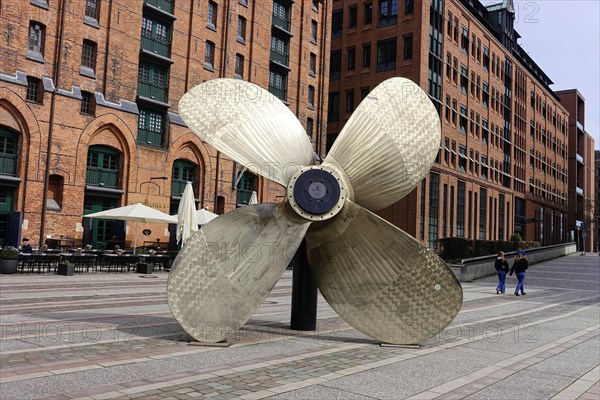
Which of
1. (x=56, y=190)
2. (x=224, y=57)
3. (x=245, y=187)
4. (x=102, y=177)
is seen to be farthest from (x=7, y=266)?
(x=224, y=57)

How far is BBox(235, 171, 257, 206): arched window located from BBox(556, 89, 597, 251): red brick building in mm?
69551

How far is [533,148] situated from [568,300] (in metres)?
61.9

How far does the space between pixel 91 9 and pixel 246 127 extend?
878 inches

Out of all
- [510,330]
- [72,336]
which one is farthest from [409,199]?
[72,336]

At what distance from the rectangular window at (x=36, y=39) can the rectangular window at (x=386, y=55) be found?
98.2 ft

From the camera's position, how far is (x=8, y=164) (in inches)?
914

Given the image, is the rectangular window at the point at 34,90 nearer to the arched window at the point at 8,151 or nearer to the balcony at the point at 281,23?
the arched window at the point at 8,151

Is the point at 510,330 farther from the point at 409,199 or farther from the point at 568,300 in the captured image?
the point at 409,199

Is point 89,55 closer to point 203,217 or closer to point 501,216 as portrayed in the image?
point 203,217

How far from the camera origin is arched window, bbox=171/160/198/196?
30609 millimetres

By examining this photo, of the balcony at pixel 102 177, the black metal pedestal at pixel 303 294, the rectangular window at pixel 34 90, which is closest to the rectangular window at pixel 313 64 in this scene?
the balcony at pixel 102 177


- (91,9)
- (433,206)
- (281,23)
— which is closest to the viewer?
(91,9)

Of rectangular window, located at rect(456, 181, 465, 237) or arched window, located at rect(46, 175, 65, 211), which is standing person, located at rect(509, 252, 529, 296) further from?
rectangular window, located at rect(456, 181, 465, 237)

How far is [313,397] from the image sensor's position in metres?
5.13
